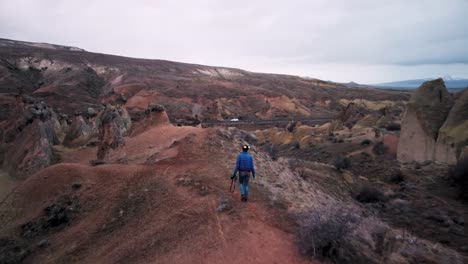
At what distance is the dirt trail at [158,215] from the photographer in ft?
23.1

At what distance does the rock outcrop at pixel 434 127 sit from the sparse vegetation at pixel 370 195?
647 centimetres

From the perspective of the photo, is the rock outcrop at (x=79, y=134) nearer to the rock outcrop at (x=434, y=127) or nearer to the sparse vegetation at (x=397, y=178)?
the sparse vegetation at (x=397, y=178)

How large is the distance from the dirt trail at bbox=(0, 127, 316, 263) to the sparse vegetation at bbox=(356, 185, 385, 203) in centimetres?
623

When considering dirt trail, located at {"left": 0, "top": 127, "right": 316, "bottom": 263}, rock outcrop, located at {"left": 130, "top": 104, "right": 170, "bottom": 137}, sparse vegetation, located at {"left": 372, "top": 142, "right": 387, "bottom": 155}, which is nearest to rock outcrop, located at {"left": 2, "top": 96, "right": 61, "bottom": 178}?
rock outcrop, located at {"left": 130, "top": 104, "right": 170, "bottom": 137}

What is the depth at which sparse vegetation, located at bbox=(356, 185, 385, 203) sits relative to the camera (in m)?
13.4

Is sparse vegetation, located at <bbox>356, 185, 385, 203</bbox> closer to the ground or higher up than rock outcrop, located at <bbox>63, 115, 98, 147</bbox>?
closer to the ground

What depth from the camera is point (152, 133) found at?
15.1 metres

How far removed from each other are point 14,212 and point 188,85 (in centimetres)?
5407

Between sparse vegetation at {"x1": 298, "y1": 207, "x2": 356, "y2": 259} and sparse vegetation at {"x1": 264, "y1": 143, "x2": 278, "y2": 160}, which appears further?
sparse vegetation at {"x1": 264, "y1": 143, "x2": 278, "y2": 160}

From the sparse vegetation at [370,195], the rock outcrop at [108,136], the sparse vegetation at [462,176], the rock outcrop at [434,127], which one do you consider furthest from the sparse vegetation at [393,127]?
the rock outcrop at [108,136]

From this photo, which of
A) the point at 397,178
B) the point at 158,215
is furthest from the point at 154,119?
the point at 397,178

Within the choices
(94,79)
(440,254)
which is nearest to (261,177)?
(440,254)

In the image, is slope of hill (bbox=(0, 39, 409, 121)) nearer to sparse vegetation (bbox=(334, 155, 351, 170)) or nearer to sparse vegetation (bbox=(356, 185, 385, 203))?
sparse vegetation (bbox=(334, 155, 351, 170))

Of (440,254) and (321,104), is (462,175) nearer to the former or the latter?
(440,254)
